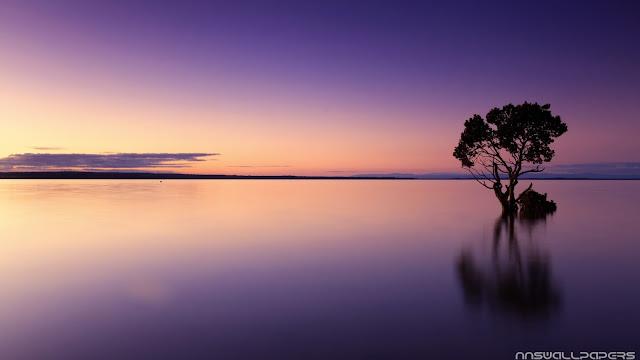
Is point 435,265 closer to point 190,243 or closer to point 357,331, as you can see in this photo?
point 357,331

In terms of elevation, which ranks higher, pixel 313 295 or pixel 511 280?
pixel 313 295

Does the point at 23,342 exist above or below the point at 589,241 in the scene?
above

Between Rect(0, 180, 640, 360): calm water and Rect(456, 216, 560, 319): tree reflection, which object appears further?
Rect(456, 216, 560, 319): tree reflection

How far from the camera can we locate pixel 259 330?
1037 centimetres

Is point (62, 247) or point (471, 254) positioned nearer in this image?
point (471, 254)

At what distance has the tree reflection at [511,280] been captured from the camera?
12.2 m

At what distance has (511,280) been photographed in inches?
605

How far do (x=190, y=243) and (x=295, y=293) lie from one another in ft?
42.0

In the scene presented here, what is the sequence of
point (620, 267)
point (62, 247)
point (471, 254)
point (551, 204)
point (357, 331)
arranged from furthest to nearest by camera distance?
point (551, 204)
point (62, 247)
point (471, 254)
point (620, 267)
point (357, 331)

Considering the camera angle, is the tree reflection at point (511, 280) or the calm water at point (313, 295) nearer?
the calm water at point (313, 295)

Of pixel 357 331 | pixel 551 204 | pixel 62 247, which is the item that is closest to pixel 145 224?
pixel 62 247

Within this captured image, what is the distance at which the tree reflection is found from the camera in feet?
40.1

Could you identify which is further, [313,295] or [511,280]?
[511,280]

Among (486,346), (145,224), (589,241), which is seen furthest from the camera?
(145,224)
